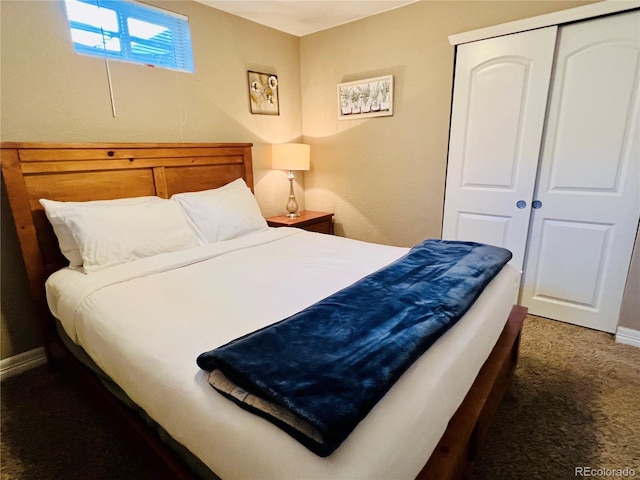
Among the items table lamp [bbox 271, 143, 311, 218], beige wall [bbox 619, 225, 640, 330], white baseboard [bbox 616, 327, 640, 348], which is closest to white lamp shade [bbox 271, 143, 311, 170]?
table lamp [bbox 271, 143, 311, 218]

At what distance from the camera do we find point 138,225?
2.00 metres

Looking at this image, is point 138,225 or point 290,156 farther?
point 290,156

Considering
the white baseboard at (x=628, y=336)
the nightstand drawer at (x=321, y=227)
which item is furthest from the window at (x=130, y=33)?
the white baseboard at (x=628, y=336)

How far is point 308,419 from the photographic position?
0.76 m

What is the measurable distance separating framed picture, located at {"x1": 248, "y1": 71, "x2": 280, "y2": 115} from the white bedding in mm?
1573

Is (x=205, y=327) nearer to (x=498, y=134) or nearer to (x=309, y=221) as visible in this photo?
(x=309, y=221)

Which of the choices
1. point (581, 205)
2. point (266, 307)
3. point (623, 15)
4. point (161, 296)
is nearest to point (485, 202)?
point (581, 205)

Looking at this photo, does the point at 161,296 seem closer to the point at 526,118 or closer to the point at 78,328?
the point at 78,328

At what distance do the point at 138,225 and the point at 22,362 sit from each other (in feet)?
3.86

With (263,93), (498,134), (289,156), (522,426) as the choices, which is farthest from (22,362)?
(498,134)

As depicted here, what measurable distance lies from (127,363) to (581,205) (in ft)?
9.20

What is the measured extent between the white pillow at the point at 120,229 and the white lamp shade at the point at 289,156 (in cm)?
129

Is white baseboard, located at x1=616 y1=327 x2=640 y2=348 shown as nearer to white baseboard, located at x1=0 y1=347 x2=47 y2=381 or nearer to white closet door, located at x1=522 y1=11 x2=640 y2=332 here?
white closet door, located at x1=522 y1=11 x2=640 y2=332

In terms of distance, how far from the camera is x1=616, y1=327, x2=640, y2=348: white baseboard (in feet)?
7.26
